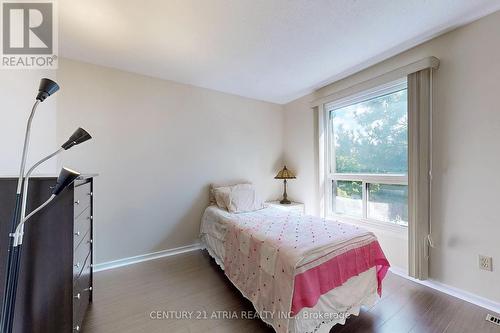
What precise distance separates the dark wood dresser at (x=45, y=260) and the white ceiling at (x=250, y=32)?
1409 millimetres

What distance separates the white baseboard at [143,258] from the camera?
249 centimetres

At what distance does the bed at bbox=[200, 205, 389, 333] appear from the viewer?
137cm

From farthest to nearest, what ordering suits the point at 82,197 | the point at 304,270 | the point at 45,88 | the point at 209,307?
1. the point at 209,307
2. the point at 82,197
3. the point at 304,270
4. the point at 45,88

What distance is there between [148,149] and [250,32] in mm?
1833

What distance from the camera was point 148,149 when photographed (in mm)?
2750

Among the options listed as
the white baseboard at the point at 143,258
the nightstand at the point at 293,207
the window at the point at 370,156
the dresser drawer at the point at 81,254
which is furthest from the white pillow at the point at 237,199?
the dresser drawer at the point at 81,254

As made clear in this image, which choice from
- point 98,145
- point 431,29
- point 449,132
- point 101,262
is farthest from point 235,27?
point 101,262

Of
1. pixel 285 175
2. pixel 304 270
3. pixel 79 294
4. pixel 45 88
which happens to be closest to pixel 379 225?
pixel 285 175

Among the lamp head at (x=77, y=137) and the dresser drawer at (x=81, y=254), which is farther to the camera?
the dresser drawer at (x=81, y=254)

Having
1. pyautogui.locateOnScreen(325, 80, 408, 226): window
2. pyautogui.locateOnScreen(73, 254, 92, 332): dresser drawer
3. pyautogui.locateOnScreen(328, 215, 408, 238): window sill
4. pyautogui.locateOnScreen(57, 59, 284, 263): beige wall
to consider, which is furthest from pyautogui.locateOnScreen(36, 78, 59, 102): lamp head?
pyautogui.locateOnScreen(328, 215, 408, 238): window sill

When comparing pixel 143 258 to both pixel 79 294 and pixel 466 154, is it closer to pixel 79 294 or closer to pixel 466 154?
pixel 79 294

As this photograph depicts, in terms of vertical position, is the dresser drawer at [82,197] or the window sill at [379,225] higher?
the dresser drawer at [82,197]

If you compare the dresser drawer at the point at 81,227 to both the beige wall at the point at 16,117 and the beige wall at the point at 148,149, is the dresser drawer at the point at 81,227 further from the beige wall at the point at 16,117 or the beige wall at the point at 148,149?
the beige wall at the point at 148,149

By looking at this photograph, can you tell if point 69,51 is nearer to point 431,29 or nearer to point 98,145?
point 98,145
